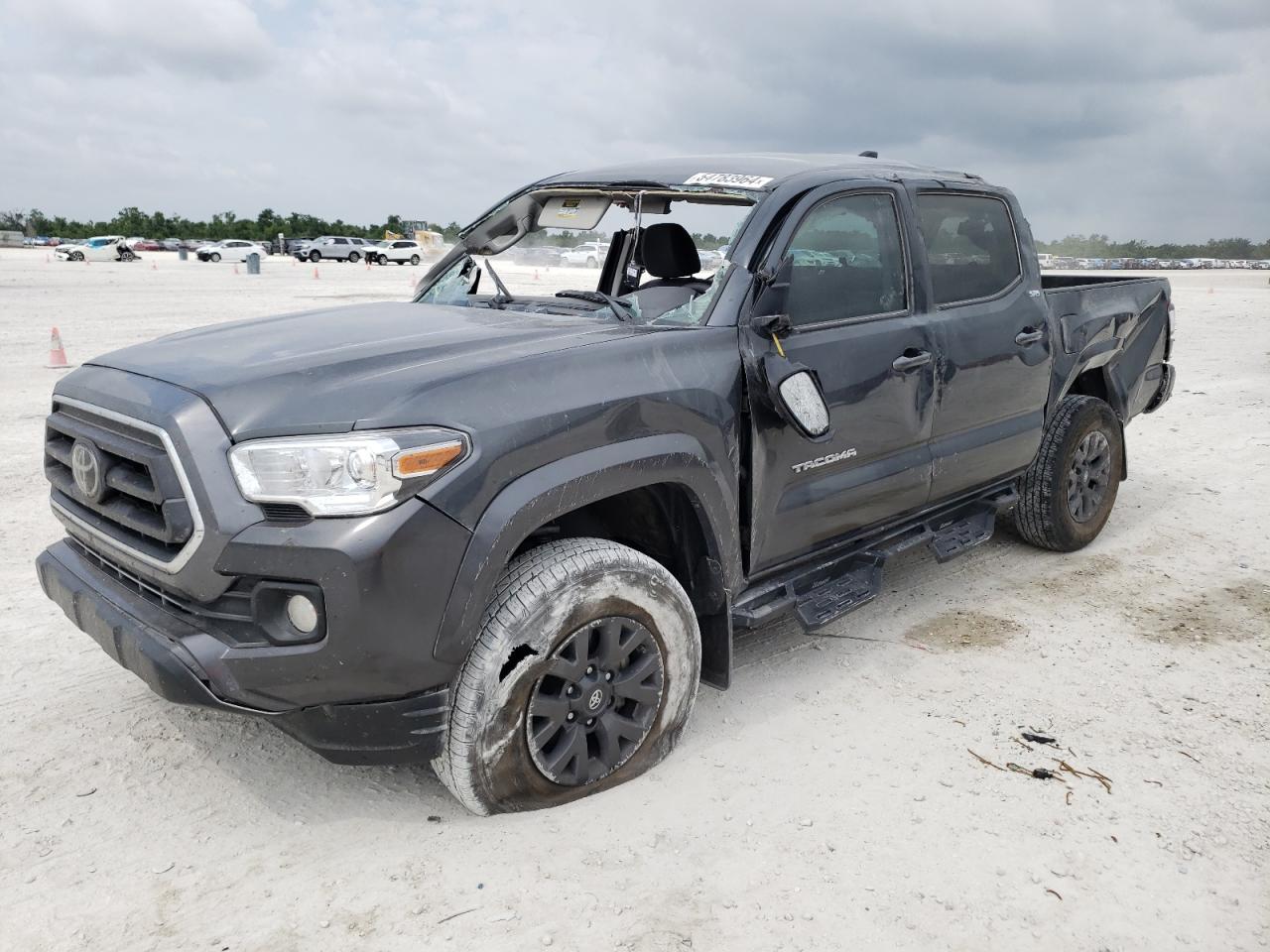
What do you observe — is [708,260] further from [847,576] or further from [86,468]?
[86,468]

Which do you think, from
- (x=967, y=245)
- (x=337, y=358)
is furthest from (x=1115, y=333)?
(x=337, y=358)

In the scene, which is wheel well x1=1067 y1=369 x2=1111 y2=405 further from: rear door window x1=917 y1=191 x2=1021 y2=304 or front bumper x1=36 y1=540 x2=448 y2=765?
front bumper x1=36 y1=540 x2=448 y2=765

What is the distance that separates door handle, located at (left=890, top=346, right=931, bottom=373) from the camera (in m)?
3.83

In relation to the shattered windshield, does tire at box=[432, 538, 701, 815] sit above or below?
below

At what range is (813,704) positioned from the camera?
374 cm

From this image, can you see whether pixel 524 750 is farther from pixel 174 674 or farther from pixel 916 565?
pixel 916 565

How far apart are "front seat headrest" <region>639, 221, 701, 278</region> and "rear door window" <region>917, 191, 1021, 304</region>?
1.01 metres

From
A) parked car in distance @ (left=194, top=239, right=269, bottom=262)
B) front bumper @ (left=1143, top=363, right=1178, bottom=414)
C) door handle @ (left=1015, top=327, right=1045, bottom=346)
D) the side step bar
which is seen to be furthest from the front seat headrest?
parked car in distance @ (left=194, top=239, right=269, bottom=262)

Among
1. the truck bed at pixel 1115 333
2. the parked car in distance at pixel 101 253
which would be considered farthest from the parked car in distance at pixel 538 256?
the parked car in distance at pixel 101 253

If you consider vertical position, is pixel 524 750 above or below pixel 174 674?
below

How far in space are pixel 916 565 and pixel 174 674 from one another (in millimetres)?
3834

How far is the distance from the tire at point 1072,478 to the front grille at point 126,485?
4094 mm

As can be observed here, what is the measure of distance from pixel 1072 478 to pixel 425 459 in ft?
13.1

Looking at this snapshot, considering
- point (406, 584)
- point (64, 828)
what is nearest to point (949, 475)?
point (406, 584)
